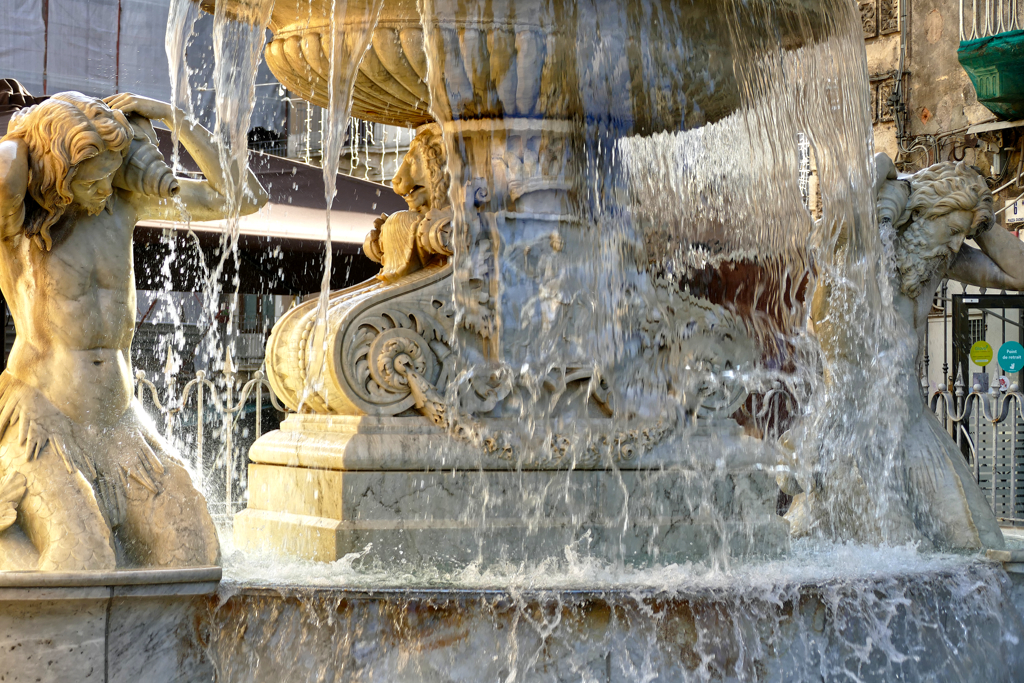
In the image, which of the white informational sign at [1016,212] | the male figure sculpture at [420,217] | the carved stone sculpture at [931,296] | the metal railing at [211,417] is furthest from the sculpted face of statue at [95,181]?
the white informational sign at [1016,212]

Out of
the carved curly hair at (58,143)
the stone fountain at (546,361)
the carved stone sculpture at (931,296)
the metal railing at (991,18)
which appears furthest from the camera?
the metal railing at (991,18)

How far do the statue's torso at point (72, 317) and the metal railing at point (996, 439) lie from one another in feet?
15.8

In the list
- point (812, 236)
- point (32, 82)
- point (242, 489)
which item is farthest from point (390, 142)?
point (812, 236)

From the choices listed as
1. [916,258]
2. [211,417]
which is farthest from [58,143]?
[211,417]

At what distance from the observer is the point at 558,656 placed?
297 centimetres

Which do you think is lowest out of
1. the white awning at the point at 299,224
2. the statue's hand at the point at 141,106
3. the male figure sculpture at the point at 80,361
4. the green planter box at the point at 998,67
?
the male figure sculpture at the point at 80,361

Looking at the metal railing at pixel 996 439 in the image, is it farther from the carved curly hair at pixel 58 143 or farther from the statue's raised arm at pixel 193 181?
the carved curly hair at pixel 58 143

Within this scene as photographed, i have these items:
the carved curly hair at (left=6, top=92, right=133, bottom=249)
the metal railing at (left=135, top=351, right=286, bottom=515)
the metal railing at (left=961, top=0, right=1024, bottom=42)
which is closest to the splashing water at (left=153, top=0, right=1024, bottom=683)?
the carved curly hair at (left=6, top=92, right=133, bottom=249)

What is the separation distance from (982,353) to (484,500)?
9.08 m

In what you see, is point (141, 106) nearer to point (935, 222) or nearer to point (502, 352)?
point (502, 352)

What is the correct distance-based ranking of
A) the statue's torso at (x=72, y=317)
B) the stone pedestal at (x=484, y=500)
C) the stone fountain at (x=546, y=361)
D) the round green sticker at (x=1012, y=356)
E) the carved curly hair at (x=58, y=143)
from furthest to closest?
the round green sticker at (x=1012, y=356) < the stone pedestal at (x=484, y=500) < the stone fountain at (x=546, y=361) < the statue's torso at (x=72, y=317) < the carved curly hair at (x=58, y=143)

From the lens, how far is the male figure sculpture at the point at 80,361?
314 cm

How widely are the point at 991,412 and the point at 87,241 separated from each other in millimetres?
5416

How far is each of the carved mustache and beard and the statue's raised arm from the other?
232 cm
